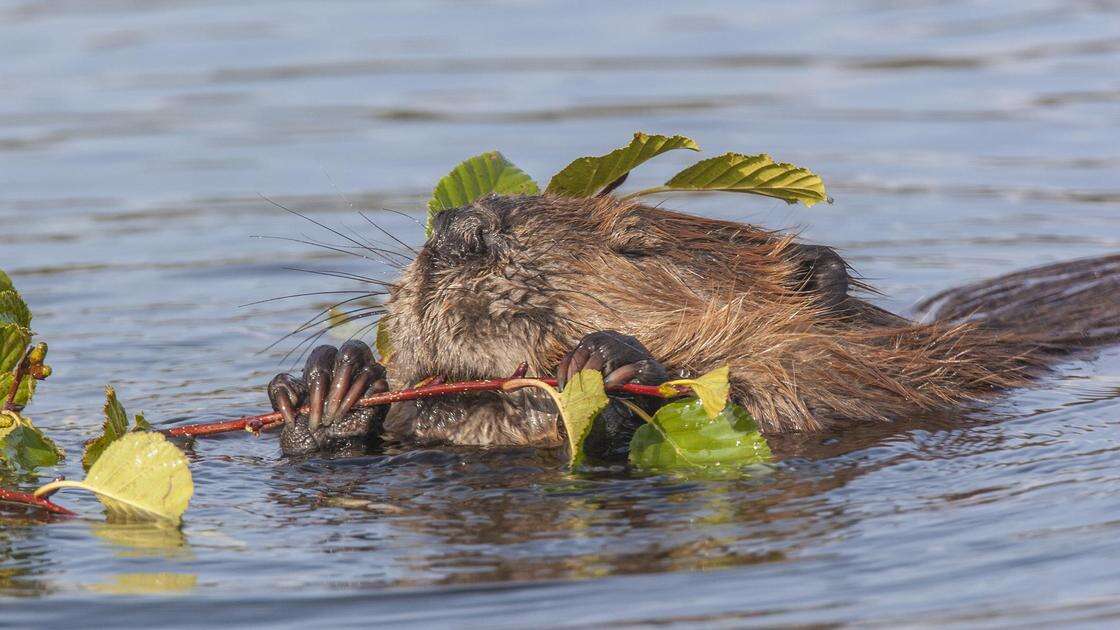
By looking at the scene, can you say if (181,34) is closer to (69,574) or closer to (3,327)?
(3,327)

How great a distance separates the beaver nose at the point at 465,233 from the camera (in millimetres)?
4438

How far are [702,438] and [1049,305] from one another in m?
2.36

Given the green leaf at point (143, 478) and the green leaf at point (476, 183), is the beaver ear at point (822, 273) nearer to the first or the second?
the green leaf at point (476, 183)

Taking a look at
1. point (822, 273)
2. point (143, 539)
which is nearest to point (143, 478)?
point (143, 539)

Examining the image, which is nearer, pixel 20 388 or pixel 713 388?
pixel 713 388

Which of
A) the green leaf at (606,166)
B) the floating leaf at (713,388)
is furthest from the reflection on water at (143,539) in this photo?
the green leaf at (606,166)

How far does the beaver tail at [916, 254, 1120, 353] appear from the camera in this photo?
584cm

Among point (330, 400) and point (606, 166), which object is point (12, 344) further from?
point (606, 166)

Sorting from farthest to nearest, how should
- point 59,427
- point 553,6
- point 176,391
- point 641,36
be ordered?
point 553,6, point 641,36, point 176,391, point 59,427

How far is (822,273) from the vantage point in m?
4.89

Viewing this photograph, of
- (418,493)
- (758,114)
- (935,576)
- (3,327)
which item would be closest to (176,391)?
(3,327)

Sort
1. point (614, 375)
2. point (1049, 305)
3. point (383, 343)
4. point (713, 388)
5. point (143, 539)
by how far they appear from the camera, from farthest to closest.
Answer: point (1049, 305)
point (383, 343)
point (614, 375)
point (713, 388)
point (143, 539)

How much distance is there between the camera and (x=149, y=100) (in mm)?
10953

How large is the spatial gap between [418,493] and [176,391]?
1.78 metres
